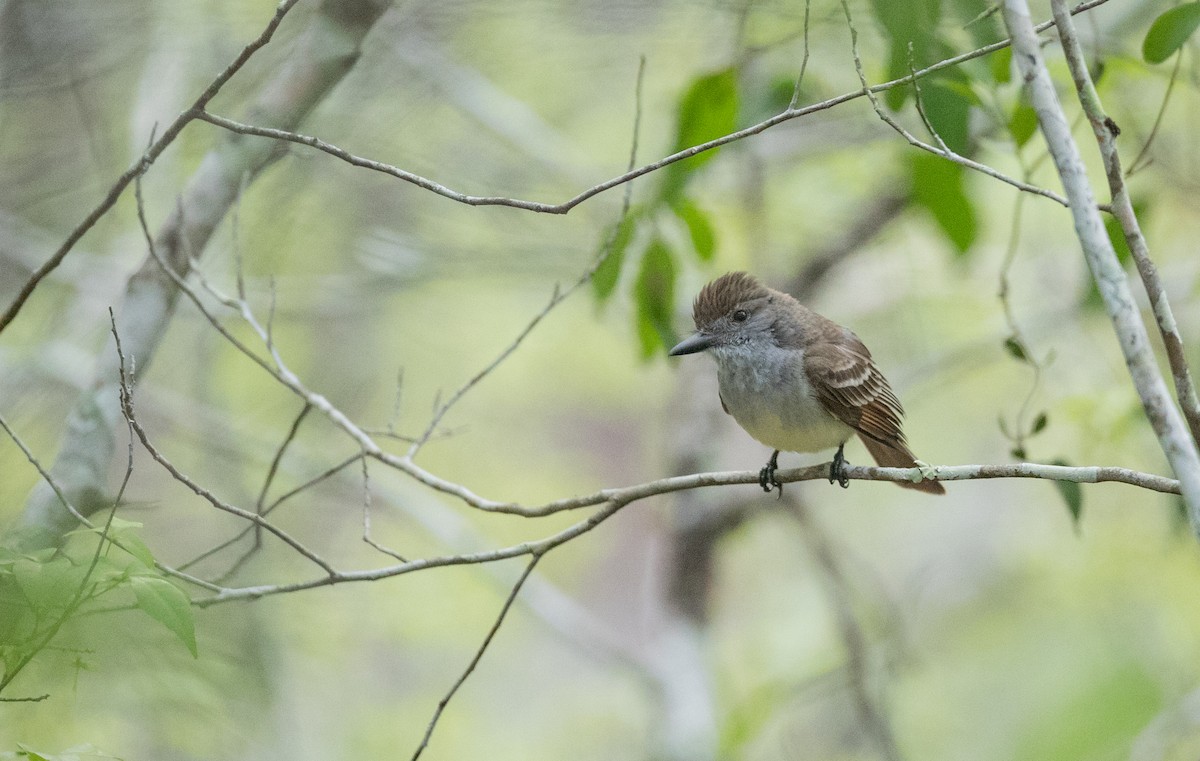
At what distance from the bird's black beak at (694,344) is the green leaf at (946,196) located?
0.86 m

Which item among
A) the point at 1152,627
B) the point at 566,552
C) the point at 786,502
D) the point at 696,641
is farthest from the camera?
the point at 566,552

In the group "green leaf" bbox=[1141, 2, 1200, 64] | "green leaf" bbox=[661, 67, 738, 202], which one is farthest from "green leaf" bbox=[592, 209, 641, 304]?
"green leaf" bbox=[1141, 2, 1200, 64]

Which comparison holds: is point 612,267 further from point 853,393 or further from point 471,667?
point 471,667

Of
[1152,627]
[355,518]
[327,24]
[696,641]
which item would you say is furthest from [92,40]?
[1152,627]

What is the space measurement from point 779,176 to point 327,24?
3732 millimetres

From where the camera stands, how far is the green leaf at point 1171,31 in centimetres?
229

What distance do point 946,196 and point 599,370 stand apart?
634 cm

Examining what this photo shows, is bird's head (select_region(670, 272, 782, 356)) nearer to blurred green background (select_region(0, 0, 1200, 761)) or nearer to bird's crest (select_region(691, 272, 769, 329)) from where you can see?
bird's crest (select_region(691, 272, 769, 329))

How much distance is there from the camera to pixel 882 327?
297 inches

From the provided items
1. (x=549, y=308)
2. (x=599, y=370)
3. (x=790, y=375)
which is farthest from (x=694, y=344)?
(x=599, y=370)

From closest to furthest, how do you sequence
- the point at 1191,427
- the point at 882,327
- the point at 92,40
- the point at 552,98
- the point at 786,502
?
the point at 1191,427 → the point at 92,40 → the point at 786,502 → the point at 552,98 → the point at 882,327

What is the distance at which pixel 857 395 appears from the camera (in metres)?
3.48

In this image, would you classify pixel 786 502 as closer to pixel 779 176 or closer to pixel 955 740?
pixel 779 176

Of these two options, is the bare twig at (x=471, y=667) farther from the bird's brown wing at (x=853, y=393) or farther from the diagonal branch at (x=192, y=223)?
the bird's brown wing at (x=853, y=393)
